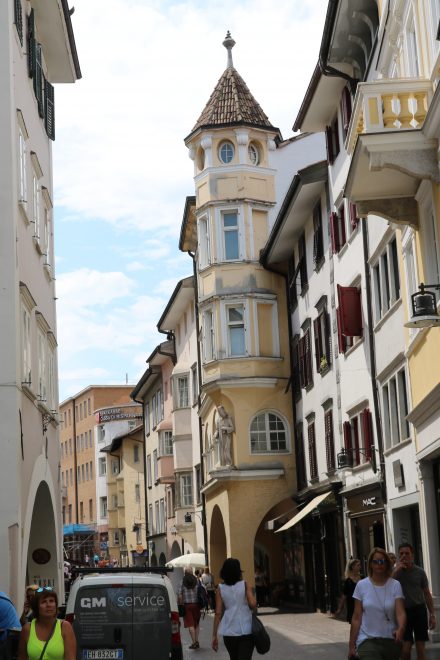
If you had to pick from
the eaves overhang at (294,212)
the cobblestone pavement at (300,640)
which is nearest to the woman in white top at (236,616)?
the cobblestone pavement at (300,640)

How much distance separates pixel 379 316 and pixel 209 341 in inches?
747

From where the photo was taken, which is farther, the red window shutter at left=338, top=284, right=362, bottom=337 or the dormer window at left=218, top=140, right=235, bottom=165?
the dormer window at left=218, top=140, right=235, bottom=165

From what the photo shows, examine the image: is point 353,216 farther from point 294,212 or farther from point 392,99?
point 392,99

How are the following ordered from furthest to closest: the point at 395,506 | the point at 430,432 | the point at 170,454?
1. the point at 170,454
2. the point at 395,506
3. the point at 430,432

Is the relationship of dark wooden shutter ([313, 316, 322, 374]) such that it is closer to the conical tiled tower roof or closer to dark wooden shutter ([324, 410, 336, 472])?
dark wooden shutter ([324, 410, 336, 472])

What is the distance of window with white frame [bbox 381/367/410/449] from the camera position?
24766mm

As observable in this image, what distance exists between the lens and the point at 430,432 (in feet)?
65.4

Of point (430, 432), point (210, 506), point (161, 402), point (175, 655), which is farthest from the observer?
point (161, 402)

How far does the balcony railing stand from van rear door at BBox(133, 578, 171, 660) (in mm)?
7016

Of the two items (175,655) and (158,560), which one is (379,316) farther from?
(158,560)

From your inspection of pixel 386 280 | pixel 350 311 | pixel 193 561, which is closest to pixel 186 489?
pixel 193 561

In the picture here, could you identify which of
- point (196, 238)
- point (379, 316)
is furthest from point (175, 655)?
point (196, 238)

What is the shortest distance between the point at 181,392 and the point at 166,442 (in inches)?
238

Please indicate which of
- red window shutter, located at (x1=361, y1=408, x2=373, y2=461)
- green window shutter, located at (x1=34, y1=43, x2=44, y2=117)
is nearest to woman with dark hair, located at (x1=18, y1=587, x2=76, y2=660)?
Answer: green window shutter, located at (x1=34, y1=43, x2=44, y2=117)
